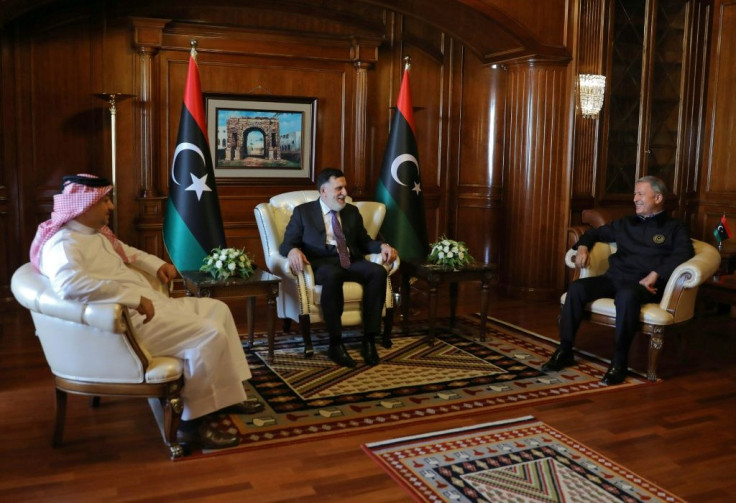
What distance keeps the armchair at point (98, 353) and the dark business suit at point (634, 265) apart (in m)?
2.53

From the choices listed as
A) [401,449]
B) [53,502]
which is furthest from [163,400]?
[401,449]

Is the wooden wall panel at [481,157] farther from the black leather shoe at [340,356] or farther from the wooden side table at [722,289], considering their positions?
the black leather shoe at [340,356]

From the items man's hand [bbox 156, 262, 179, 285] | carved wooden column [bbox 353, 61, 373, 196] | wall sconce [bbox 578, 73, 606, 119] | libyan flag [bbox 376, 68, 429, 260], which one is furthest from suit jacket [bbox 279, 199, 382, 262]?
wall sconce [bbox 578, 73, 606, 119]

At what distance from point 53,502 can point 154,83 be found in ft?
13.4

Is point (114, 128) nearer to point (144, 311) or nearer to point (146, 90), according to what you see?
point (146, 90)

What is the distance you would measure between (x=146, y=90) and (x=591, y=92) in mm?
3779

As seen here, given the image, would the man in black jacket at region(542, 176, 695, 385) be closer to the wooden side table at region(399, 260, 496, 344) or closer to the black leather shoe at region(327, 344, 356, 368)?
the wooden side table at region(399, 260, 496, 344)

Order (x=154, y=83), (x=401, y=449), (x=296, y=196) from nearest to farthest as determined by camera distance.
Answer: (x=401, y=449)
(x=296, y=196)
(x=154, y=83)

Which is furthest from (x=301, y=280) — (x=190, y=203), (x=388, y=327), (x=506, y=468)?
(x=506, y=468)

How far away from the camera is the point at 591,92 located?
652cm

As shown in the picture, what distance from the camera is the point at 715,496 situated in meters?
2.96

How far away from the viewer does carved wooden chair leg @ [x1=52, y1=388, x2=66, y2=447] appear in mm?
3295

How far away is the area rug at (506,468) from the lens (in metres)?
2.94

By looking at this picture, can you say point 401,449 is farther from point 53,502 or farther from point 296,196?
point 296,196
